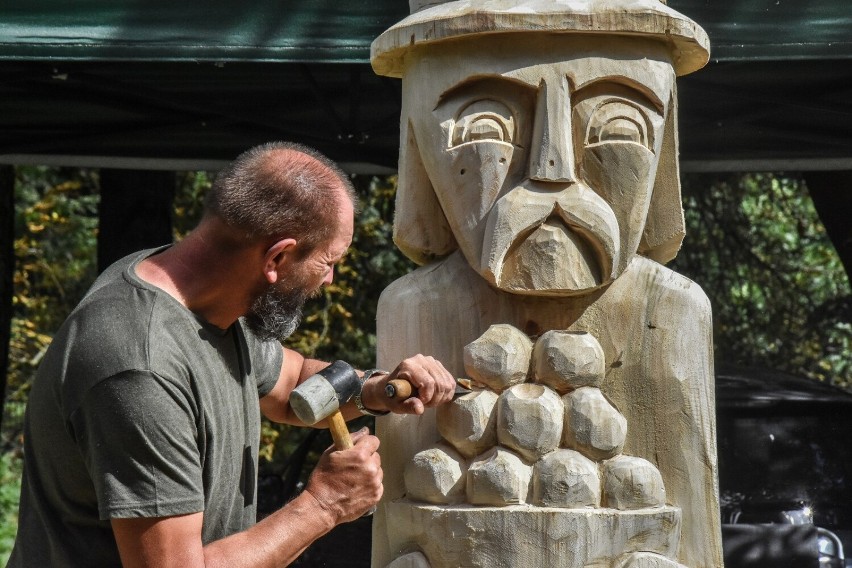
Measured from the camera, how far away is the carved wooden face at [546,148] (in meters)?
2.47

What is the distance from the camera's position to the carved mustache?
8.04 ft

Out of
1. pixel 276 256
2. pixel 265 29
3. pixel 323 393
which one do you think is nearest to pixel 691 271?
pixel 265 29

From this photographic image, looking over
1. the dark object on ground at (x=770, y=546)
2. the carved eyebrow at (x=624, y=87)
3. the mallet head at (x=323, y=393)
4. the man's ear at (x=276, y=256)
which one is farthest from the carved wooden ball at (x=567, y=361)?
the dark object on ground at (x=770, y=546)

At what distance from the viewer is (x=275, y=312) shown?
2.16 m

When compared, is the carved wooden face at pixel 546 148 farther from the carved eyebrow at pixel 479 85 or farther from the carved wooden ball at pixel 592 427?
the carved wooden ball at pixel 592 427

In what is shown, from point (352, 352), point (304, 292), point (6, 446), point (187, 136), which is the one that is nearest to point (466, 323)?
point (304, 292)

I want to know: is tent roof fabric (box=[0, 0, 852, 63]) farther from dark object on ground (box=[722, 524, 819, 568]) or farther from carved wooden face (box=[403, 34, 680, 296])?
dark object on ground (box=[722, 524, 819, 568])

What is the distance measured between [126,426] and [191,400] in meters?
0.14

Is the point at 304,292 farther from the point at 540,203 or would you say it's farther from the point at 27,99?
the point at 27,99

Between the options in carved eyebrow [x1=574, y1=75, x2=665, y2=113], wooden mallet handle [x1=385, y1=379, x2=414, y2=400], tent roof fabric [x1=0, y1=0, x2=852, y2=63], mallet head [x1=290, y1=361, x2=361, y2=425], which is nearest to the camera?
mallet head [x1=290, y1=361, x2=361, y2=425]

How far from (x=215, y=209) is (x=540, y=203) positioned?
0.72 m

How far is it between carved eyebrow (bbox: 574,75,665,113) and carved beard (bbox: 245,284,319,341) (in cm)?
78

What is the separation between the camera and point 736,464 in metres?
5.05

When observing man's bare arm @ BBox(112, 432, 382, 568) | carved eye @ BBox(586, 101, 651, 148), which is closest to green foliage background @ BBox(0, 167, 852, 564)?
carved eye @ BBox(586, 101, 651, 148)
